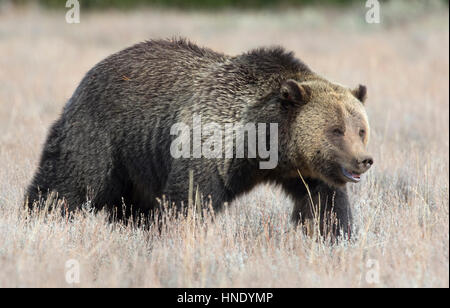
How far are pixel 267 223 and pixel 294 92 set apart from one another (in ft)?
3.48

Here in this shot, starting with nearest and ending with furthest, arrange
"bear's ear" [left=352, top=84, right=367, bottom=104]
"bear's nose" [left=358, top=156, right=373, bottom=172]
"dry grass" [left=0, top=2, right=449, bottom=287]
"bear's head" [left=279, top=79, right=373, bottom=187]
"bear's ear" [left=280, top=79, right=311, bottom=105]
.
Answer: "dry grass" [left=0, top=2, right=449, bottom=287]
"bear's nose" [left=358, top=156, right=373, bottom=172]
"bear's head" [left=279, top=79, right=373, bottom=187]
"bear's ear" [left=280, top=79, right=311, bottom=105]
"bear's ear" [left=352, top=84, right=367, bottom=104]

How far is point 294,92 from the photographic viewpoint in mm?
5160

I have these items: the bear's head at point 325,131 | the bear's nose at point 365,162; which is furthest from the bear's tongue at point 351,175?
the bear's nose at point 365,162

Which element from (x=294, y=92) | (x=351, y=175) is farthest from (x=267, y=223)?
(x=294, y=92)

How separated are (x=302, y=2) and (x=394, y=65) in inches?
595

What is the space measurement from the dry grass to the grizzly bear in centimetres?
33

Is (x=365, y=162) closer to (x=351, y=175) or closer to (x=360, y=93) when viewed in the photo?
(x=351, y=175)

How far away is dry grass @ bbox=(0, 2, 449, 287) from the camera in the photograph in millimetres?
4363

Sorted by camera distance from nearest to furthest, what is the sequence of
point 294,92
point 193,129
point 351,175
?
point 351,175
point 294,92
point 193,129

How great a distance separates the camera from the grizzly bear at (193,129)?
16.9 feet

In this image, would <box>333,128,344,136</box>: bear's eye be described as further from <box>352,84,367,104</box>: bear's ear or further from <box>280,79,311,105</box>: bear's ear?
<box>352,84,367,104</box>: bear's ear

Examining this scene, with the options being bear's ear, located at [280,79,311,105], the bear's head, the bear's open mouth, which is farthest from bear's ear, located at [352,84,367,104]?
the bear's open mouth

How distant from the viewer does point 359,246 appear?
507 cm
